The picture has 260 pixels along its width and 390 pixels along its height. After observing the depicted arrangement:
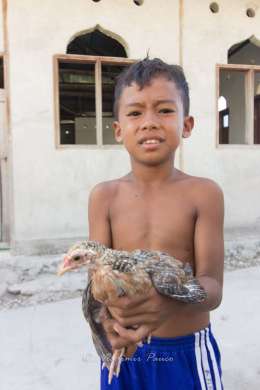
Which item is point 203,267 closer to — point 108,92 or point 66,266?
point 66,266

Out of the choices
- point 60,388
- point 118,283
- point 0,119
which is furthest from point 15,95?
point 118,283

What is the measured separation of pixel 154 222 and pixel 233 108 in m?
7.68

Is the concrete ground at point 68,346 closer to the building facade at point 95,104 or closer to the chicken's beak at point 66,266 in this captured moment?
the building facade at point 95,104

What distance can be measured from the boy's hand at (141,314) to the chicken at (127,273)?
2 cm

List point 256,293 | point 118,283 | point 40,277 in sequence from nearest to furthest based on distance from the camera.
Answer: point 118,283
point 256,293
point 40,277

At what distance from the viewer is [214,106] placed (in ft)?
18.9

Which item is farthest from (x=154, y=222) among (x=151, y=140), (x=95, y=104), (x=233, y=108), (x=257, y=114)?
(x=233, y=108)

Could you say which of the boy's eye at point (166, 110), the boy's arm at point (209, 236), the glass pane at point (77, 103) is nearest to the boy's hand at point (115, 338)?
the boy's arm at point (209, 236)

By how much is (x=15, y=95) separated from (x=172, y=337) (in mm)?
4149

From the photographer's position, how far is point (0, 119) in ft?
17.5

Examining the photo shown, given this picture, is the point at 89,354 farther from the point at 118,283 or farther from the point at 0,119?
the point at 0,119

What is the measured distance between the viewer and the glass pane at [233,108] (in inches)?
325


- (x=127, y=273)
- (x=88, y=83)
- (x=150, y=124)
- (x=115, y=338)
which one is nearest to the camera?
(x=127, y=273)

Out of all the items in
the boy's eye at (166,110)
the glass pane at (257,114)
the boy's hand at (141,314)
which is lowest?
the boy's hand at (141,314)
